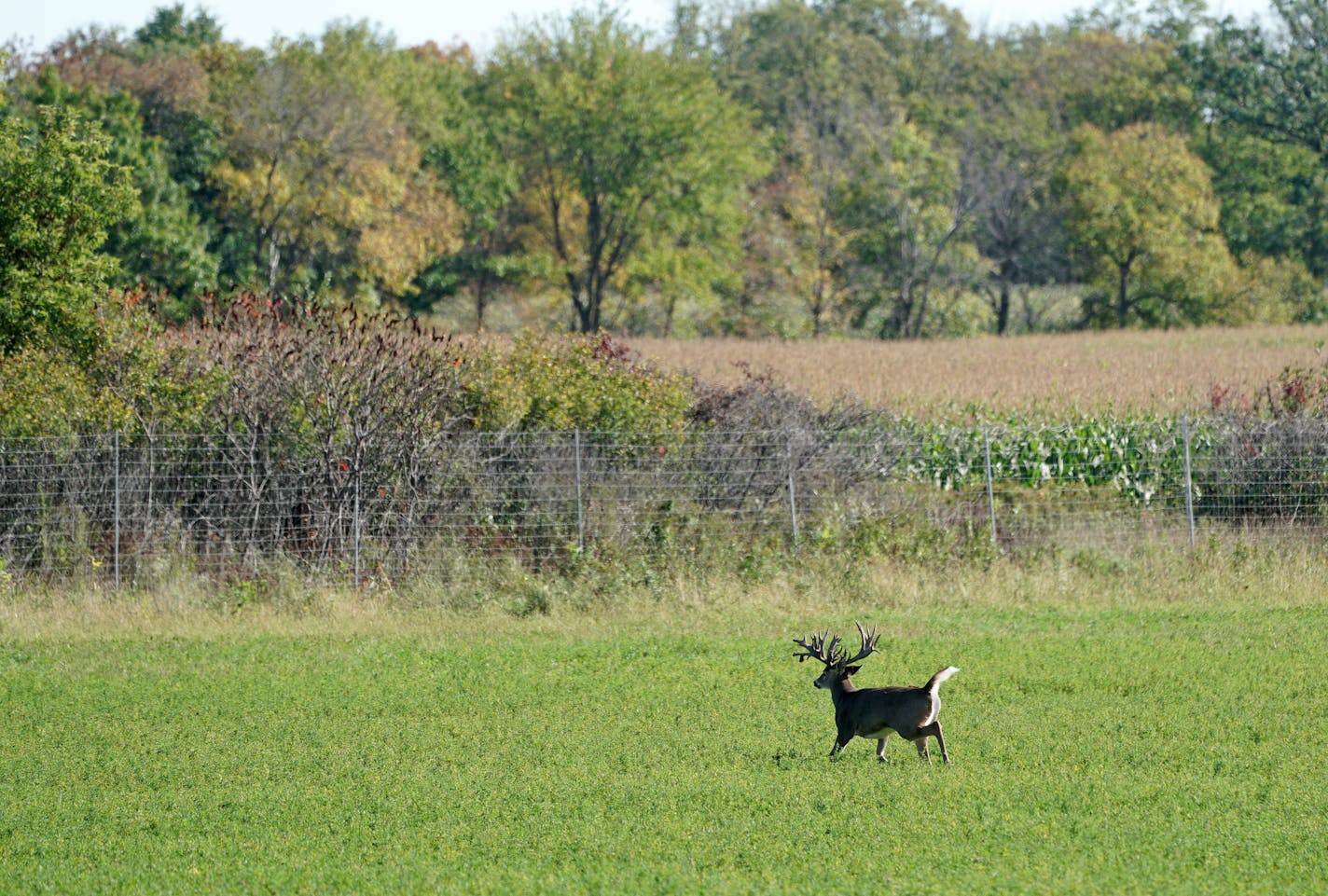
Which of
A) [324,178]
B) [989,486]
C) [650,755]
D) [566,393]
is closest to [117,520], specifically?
[566,393]

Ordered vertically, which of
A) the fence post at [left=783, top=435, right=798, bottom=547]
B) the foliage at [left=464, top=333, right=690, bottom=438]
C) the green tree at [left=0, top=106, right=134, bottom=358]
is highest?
the green tree at [left=0, top=106, right=134, bottom=358]

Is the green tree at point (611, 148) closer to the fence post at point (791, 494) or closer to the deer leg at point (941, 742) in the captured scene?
the fence post at point (791, 494)

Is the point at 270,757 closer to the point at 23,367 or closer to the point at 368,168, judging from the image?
the point at 23,367

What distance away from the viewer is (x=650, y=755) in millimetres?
8945

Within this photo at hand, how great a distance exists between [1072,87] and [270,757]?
2541 inches

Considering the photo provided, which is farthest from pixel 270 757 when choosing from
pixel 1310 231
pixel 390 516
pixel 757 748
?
pixel 1310 231

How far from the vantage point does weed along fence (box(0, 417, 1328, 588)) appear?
16250mm

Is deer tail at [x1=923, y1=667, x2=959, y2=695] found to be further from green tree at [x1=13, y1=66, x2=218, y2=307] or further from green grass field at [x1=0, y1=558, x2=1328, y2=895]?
green tree at [x1=13, y1=66, x2=218, y2=307]

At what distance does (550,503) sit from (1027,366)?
20.7 meters

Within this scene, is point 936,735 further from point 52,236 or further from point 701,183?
point 701,183

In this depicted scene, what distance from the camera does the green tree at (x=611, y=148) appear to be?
166 feet

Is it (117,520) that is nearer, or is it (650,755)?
(650,755)

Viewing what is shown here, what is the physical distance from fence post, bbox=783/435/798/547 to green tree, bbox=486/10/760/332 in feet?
114

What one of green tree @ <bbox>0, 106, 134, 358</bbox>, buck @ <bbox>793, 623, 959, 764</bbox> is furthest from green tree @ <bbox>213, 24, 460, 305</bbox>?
buck @ <bbox>793, 623, 959, 764</bbox>
